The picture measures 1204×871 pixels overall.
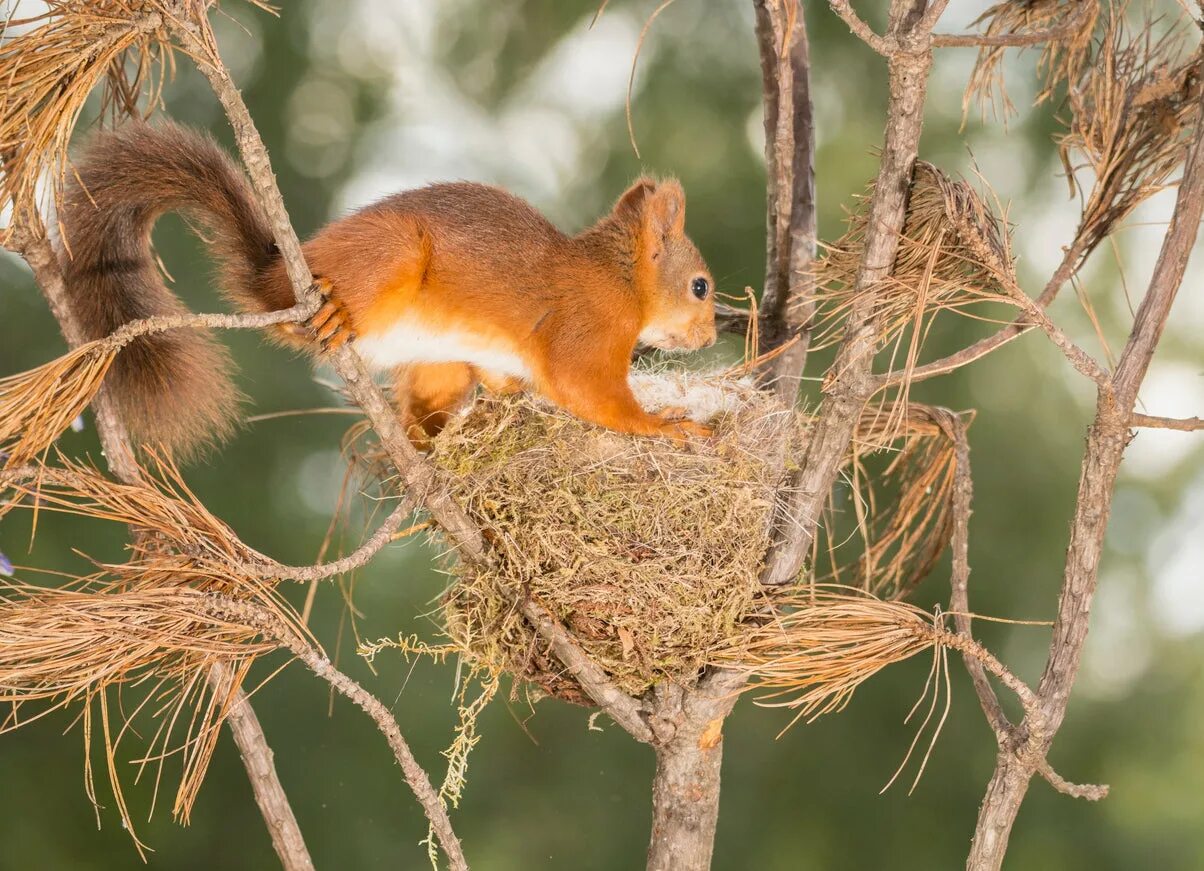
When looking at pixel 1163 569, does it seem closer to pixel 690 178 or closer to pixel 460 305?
pixel 690 178

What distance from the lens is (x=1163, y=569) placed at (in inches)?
144

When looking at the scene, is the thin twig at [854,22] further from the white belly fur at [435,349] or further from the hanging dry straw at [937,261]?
the white belly fur at [435,349]

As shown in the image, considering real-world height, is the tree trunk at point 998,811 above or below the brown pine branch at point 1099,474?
below

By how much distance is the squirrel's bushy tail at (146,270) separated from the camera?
1.72m

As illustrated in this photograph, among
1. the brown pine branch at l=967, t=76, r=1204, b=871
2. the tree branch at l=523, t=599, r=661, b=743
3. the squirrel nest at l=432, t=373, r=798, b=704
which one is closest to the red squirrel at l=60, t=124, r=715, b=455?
the squirrel nest at l=432, t=373, r=798, b=704

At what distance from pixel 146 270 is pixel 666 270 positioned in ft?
3.12

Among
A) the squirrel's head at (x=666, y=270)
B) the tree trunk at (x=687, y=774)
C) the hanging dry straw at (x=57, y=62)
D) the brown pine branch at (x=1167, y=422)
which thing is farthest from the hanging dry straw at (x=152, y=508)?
the brown pine branch at (x=1167, y=422)

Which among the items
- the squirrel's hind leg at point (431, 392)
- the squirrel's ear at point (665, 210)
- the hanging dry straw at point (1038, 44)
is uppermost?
the hanging dry straw at point (1038, 44)

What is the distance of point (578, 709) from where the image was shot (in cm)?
412

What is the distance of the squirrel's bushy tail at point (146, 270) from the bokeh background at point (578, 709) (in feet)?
6.66

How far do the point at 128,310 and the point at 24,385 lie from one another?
0.40 m

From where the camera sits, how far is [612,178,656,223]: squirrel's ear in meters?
2.36

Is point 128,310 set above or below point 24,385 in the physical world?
above

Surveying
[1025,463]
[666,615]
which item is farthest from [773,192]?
[1025,463]
